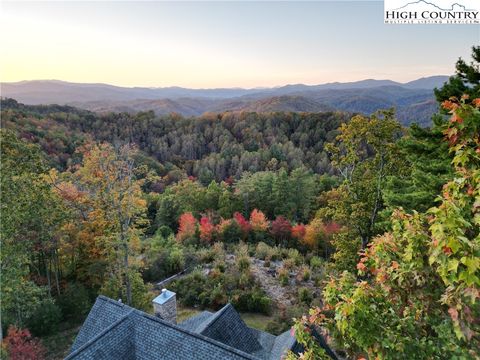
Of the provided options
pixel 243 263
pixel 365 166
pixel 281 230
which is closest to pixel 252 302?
pixel 243 263

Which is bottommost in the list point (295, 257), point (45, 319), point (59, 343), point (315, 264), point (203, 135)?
point (315, 264)

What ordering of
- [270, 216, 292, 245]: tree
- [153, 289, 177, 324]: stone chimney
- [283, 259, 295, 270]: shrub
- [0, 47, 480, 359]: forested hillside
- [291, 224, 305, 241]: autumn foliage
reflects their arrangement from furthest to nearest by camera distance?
[270, 216, 292, 245]: tree → [291, 224, 305, 241]: autumn foliage → [283, 259, 295, 270]: shrub → [153, 289, 177, 324]: stone chimney → [0, 47, 480, 359]: forested hillside

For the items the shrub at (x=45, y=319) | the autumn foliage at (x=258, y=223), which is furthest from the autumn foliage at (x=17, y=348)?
the autumn foliage at (x=258, y=223)

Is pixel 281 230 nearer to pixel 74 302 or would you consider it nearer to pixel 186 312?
pixel 186 312

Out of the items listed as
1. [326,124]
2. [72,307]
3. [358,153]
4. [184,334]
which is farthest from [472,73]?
[326,124]

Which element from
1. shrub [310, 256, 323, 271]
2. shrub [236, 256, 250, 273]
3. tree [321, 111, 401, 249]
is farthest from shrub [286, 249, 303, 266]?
tree [321, 111, 401, 249]

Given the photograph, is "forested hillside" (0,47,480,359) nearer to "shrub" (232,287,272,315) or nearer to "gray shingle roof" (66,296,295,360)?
"shrub" (232,287,272,315)
